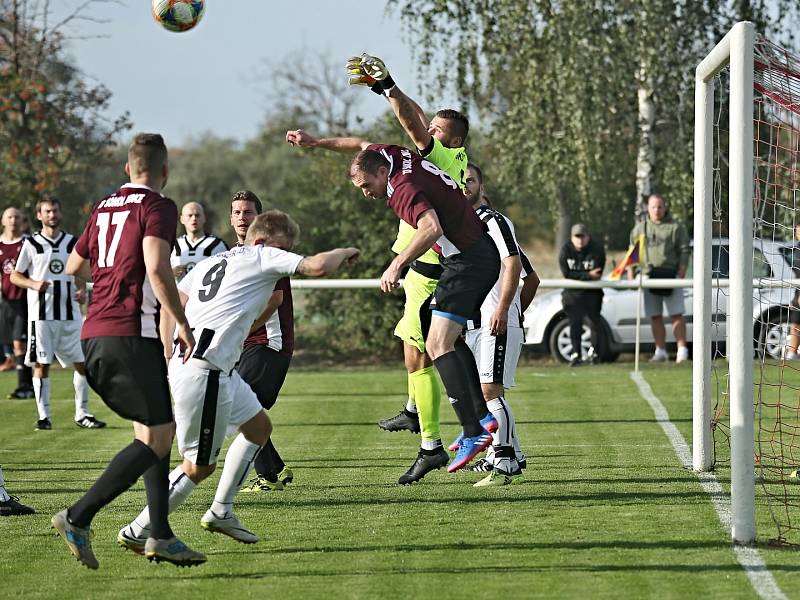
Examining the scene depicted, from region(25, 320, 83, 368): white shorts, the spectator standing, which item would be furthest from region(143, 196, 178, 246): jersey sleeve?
the spectator standing

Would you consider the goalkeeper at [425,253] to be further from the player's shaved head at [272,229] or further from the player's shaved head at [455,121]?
the player's shaved head at [272,229]

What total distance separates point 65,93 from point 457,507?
1789 centimetres

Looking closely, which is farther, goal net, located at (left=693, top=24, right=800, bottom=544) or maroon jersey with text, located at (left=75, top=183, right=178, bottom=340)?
goal net, located at (left=693, top=24, right=800, bottom=544)

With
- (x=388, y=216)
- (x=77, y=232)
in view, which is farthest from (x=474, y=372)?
(x=77, y=232)

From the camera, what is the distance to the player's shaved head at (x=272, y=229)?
644 centimetres

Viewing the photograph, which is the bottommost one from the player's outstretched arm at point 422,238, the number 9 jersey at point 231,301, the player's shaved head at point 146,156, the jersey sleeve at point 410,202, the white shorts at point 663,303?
the white shorts at point 663,303

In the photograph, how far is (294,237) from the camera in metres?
6.57

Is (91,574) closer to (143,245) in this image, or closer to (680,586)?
(143,245)

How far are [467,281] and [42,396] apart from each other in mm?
5706

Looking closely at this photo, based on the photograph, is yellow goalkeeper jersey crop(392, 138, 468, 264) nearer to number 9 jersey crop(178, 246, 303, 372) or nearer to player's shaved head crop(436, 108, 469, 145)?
player's shaved head crop(436, 108, 469, 145)

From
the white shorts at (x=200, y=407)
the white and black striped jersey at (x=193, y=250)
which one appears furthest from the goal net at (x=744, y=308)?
the white and black striped jersey at (x=193, y=250)

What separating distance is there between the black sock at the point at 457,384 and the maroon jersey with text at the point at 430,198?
69cm

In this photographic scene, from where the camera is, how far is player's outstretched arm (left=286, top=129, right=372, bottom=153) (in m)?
8.65

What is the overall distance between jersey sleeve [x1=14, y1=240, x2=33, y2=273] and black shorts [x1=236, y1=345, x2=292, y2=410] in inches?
205
